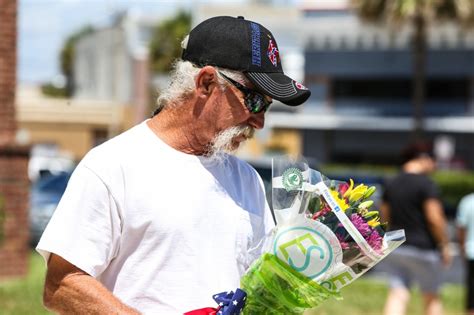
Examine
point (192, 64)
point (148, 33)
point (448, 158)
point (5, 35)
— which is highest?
point (192, 64)

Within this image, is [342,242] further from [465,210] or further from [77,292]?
[465,210]

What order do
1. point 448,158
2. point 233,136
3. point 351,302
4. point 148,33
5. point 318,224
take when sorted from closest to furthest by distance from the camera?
point 318,224 → point 233,136 → point 351,302 → point 448,158 → point 148,33

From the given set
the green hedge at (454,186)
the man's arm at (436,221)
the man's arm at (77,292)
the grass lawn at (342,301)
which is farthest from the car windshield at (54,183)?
the man's arm at (77,292)

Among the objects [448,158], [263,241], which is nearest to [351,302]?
[263,241]

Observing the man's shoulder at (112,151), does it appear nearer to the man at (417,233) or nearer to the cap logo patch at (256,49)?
the cap logo patch at (256,49)

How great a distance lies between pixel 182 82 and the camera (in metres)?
3.09

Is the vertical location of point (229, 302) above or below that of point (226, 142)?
below

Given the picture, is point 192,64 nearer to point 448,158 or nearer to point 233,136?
point 233,136

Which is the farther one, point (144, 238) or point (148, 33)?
point (148, 33)

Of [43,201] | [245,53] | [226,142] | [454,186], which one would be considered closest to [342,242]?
[226,142]

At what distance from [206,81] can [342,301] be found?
786cm

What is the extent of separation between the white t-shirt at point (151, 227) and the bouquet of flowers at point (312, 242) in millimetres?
180

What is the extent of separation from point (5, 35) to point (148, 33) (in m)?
36.3

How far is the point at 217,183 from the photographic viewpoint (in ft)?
10.1
